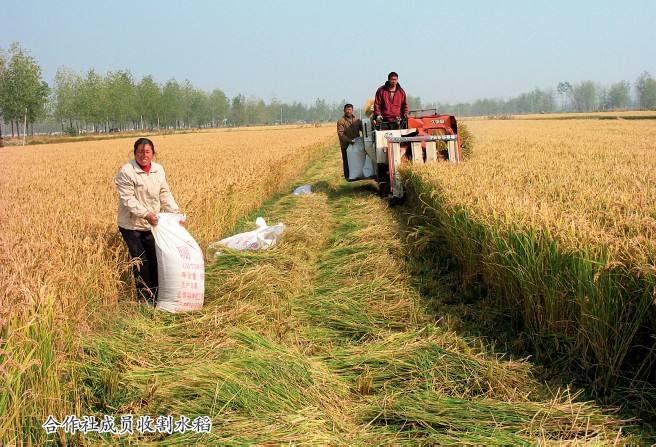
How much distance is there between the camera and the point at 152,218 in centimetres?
471

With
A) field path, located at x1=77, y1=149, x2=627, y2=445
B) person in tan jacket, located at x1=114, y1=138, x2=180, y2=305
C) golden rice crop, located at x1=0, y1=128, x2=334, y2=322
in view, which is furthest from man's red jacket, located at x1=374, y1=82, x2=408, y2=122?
person in tan jacket, located at x1=114, y1=138, x2=180, y2=305

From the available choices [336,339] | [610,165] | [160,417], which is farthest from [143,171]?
[610,165]

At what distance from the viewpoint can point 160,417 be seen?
285cm

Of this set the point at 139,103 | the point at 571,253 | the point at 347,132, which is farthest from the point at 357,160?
the point at 139,103

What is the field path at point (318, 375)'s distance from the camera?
292 centimetres

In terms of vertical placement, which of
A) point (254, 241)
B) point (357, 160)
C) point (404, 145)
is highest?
point (404, 145)

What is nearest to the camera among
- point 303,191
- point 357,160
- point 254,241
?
point 254,241

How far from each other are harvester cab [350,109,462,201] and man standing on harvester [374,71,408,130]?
0.07 meters

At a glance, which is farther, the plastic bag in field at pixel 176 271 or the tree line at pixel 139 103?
the tree line at pixel 139 103

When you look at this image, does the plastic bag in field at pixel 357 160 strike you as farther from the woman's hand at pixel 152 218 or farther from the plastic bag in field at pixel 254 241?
the woman's hand at pixel 152 218

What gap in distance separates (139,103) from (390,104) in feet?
290

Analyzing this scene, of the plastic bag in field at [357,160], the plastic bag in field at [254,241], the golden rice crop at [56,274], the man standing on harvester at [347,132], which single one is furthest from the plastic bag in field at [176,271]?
the man standing on harvester at [347,132]

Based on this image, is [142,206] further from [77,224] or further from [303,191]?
[303,191]

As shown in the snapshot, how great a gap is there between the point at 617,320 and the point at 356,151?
8.66 meters
